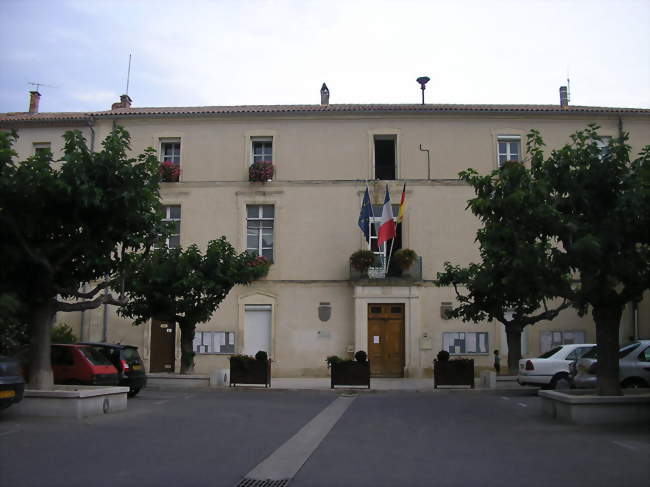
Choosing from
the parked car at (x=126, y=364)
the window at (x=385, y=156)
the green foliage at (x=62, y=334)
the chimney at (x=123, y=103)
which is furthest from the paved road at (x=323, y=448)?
the chimney at (x=123, y=103)

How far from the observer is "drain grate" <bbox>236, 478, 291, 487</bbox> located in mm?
7043

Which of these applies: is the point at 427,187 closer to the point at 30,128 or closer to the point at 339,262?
the point at 339,262

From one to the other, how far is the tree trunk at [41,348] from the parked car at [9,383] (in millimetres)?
1799

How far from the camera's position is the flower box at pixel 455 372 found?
20547mm

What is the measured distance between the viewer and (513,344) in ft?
69.3

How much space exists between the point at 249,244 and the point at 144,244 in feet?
41.6

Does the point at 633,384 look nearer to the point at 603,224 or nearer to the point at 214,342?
the point at 603,224

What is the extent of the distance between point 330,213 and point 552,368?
10.9m

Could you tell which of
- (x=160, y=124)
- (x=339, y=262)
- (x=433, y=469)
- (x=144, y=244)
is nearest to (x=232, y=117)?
(x=160, y=124)

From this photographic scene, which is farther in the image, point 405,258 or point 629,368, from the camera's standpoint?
point 405,258

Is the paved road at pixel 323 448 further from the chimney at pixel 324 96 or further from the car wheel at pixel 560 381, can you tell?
the chimney at pixel 324 96

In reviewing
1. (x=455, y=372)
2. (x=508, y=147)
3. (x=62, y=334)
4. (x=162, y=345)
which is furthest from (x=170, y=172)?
(x=455, y=372)

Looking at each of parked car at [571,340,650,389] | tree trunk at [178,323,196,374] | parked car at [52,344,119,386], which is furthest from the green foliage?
parked car at [571,340,650,389]

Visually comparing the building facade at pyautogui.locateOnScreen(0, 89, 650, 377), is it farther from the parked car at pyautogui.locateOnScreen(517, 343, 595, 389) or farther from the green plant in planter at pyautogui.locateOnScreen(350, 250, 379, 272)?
the parked car at pyautogui.locateOnScreen(517, 343, 595, 389)
